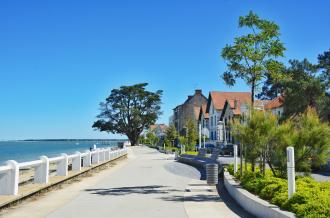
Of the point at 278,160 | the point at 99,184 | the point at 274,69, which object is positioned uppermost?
the point at 274,69

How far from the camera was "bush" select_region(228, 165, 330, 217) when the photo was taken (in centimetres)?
731

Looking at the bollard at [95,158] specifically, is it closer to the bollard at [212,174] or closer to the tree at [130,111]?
the bollard at [212,174]

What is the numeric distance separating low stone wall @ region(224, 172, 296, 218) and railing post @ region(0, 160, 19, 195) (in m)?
5.89

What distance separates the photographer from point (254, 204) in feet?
31.1

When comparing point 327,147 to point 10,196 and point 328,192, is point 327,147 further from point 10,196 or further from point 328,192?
point 10,196

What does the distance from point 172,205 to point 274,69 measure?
794 centimetres

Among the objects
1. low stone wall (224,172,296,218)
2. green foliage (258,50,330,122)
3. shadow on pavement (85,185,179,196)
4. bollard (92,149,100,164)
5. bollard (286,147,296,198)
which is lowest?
shadow on pavement (85,185,179,196)

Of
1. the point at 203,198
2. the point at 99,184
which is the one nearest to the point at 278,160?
the point at 203,198

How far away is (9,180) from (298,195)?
23.8 feet

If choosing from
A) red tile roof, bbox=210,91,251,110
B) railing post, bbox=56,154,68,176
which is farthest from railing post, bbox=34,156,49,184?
red tile roof, bbox=210,91,251,110

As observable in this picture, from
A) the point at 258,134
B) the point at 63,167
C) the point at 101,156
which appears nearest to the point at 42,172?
the point at 63,167

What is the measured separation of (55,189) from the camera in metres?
14.6

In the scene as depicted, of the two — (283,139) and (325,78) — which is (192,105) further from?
Answer: (283,139)

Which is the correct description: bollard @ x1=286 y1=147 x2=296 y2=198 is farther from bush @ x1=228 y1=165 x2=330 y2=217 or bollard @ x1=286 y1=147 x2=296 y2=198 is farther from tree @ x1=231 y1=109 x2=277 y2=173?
tree @ x1=231 y1=109 x2=277 y2=173
